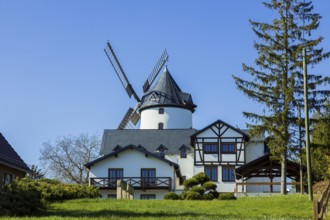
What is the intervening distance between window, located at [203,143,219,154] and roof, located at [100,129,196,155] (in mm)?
3293

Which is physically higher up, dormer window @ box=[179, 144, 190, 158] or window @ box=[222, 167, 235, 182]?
dormer window @ box=[179, 144, 190, 158]

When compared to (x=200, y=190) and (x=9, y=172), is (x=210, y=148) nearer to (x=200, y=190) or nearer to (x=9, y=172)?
(x=200, y=190)

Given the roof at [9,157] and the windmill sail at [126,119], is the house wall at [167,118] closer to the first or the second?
the windmill sail at [126,119]

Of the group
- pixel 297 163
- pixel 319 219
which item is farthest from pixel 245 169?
pixel 319 219

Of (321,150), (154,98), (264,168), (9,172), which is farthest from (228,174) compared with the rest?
(9,172)

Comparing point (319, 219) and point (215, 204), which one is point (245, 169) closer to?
point (215, 204)

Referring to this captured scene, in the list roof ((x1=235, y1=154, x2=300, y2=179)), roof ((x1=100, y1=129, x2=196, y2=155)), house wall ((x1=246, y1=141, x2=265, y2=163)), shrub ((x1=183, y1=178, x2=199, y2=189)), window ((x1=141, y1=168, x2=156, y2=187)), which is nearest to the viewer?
shrub ((x1=183, y1=178, x2=199, y2=189))

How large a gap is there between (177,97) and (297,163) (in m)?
24.4

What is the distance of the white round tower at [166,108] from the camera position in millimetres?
71125

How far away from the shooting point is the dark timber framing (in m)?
59.4

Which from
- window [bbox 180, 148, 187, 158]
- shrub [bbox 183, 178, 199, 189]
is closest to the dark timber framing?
window [bbox 180, 148, 187, 158]

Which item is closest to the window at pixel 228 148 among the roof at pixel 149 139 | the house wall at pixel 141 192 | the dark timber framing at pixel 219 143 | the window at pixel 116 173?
the dark timber framing at pixel 219 143

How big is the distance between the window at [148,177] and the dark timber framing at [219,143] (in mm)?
4831

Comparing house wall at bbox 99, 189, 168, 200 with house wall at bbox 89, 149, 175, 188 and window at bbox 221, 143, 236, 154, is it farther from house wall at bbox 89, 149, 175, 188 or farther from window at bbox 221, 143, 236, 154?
window at bbox 221, 143, 236, 154
